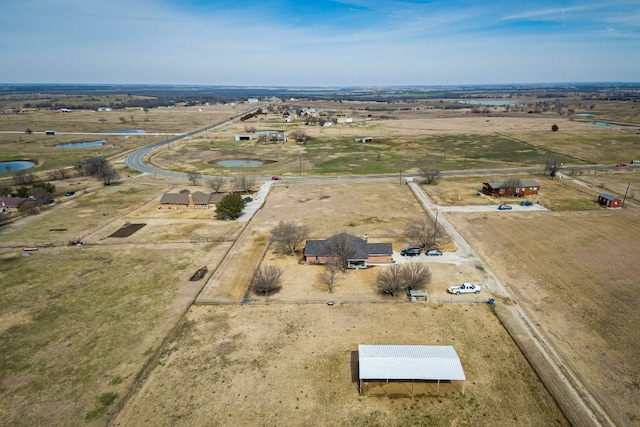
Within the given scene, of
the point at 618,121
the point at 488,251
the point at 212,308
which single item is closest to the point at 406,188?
the point at 488,251

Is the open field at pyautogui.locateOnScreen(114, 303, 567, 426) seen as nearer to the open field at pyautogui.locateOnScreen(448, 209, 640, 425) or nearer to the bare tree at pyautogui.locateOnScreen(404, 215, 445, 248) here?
the open field at pyautogui.locateOnScreen(448, 209, 640, 425)

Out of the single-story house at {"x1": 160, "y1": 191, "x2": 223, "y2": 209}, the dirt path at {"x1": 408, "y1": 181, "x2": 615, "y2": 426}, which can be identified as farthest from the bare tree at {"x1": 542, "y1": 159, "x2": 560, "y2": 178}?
the single-story house at {"x1": 160, "y1": 191, "x2": 223, "y2": 209}

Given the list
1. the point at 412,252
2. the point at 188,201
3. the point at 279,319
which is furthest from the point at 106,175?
the point at 412,252

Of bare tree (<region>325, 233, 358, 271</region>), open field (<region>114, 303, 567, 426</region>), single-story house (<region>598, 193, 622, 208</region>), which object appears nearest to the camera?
open field (<region>114, 303, 567, 426</region>)

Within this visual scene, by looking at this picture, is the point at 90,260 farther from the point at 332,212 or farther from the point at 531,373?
the point at 531,373

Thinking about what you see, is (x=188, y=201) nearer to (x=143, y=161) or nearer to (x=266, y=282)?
(x=266, y=282)

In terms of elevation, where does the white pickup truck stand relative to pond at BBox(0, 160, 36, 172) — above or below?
below

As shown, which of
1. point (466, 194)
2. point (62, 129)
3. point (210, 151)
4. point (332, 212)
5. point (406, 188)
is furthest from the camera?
point (62, 129)

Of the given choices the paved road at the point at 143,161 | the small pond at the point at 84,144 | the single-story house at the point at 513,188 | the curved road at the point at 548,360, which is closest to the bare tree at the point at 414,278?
the curved road at the point at 548,360
